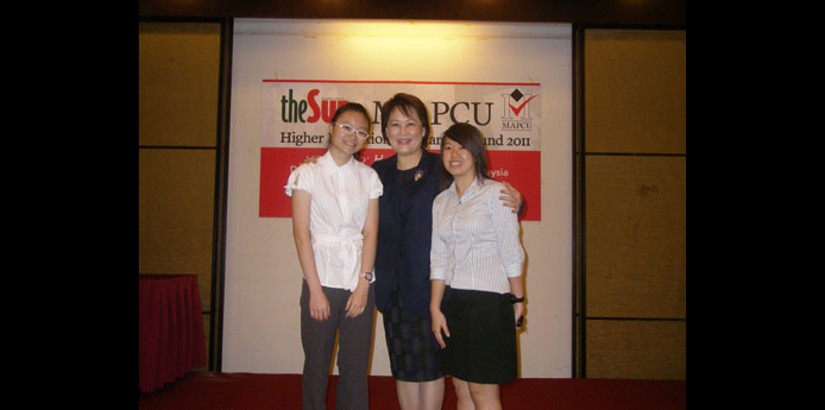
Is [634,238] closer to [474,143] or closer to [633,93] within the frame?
[633,93]

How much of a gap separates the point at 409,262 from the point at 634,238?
7.69ft

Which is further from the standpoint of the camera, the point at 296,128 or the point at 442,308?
the point at 296,128

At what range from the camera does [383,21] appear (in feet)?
11.9

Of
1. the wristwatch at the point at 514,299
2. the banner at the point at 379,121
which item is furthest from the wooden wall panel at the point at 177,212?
the wristwatch at the point at 514,299

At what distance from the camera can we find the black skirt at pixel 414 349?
195 cm

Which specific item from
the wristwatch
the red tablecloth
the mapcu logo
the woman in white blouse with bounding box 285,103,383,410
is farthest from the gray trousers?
the mapcu logo

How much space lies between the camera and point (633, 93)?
3684mm

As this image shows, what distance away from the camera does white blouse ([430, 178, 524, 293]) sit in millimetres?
1779

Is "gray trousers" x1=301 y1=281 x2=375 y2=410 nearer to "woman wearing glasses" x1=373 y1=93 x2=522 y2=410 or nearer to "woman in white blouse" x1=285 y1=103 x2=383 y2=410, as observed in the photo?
"woman in white blouse" x1=285 y1=103 x2=383 y2=410

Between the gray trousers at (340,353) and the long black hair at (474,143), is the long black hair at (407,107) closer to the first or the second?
the long black hair at (474,143)
